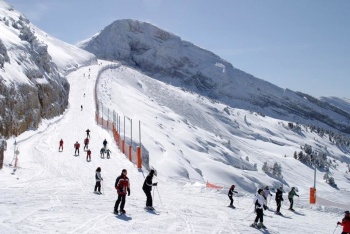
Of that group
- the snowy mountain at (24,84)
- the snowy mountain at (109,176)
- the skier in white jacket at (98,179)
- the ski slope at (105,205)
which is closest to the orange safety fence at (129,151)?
the snowy mountain at (109,176)

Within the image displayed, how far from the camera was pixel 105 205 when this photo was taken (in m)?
16.7

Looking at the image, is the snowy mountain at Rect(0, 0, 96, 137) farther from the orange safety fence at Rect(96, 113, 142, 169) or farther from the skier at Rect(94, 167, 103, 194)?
the skier at Rect(94, 167, 103, 194)

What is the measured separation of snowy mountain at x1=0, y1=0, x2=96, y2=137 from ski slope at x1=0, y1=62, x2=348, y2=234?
2.40 meters

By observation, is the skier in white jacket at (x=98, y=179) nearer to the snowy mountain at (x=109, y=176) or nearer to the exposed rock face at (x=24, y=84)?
the snowy mountain at (x=109, y=176)

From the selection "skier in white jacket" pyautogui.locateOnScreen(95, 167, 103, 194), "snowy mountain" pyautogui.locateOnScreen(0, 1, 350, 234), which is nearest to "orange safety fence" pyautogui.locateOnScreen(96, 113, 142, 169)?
"snowy mountain" pyautogui.locateOnScreen(0, 1, 350, 234)

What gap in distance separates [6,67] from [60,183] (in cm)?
1757

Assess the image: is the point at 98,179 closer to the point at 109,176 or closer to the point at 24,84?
the point at 109,176

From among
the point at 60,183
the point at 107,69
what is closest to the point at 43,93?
the point at 60,183

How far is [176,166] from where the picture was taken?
4019cm

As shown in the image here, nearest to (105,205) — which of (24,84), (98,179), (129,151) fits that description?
(98,179)

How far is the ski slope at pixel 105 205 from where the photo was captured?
536 inches

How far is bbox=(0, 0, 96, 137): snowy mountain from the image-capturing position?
31844 millimetres

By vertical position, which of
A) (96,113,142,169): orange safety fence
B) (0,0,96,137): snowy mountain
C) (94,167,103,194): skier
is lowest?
A: (94,167,103,194): skier

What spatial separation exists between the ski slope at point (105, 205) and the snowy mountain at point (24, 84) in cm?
240
